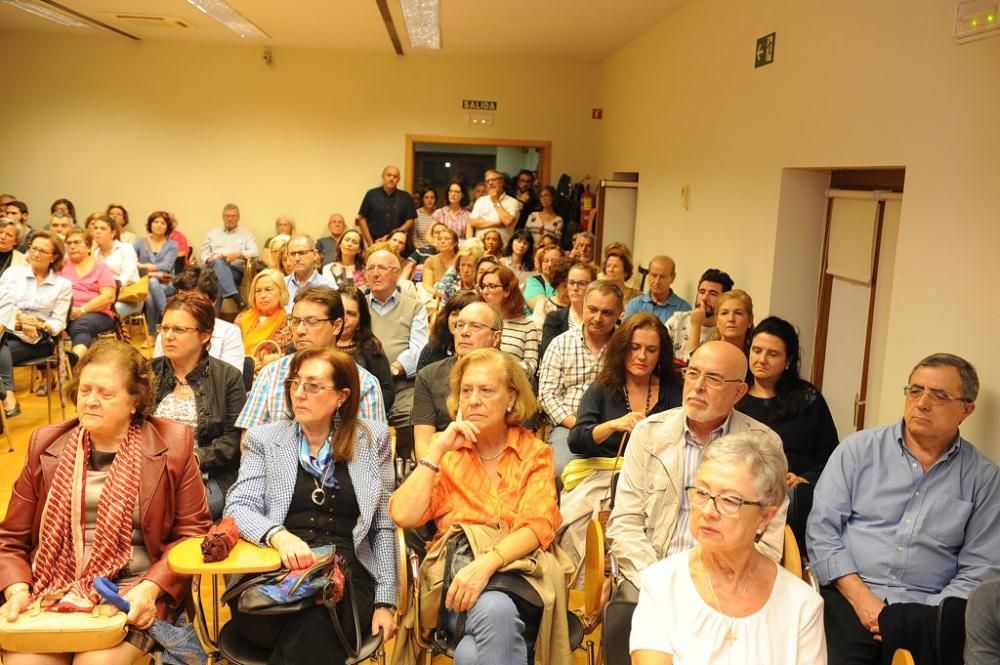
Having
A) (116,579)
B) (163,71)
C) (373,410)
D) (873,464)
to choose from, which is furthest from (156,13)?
(873,464)

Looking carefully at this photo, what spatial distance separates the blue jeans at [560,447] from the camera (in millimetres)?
3951

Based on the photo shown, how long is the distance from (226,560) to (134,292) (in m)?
6.74

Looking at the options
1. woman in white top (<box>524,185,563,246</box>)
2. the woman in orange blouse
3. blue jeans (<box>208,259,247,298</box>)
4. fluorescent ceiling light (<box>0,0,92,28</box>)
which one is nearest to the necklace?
the woman in orange blouse

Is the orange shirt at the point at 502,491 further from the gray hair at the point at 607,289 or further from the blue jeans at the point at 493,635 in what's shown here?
the gray hair at the point at 607,289

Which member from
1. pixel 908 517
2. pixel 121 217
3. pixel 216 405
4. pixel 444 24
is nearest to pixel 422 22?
pixel 444 24

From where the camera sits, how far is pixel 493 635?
2535 mm

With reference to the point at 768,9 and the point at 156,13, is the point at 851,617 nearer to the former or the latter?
the point at 768,9

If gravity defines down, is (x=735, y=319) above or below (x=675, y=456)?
above

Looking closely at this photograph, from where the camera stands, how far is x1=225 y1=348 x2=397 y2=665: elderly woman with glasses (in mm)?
2719

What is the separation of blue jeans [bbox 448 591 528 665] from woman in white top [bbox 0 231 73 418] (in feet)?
15.2

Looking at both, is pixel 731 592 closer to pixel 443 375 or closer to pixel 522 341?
pixel 443 375

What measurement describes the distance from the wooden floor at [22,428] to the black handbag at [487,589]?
4.13 feet

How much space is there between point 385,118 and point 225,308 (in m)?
3.40

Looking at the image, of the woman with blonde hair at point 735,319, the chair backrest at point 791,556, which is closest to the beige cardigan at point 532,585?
the chair backrest at point 791,556
